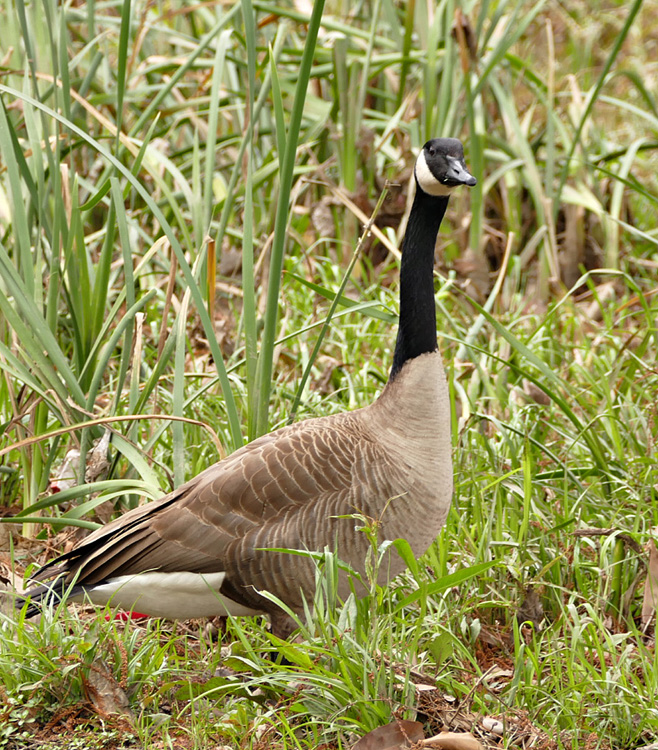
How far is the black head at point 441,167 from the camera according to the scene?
3.18m

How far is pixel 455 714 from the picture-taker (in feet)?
8.57

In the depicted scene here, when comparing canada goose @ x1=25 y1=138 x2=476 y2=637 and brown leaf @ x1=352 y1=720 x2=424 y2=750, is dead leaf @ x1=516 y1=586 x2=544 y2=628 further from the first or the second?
brown leaf @ x1=352 y1=720 x2=424 y2=750

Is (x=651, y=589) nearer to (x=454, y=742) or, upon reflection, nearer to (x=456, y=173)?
(x=454, y=742)

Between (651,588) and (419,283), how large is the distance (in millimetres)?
1262

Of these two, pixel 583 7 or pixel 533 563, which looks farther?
pixel 583 7

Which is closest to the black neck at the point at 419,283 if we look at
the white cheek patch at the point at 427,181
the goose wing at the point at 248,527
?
the white cheek patch at the point at 427,181

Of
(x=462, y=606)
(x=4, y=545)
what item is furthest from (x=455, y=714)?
(x=4, y=545)

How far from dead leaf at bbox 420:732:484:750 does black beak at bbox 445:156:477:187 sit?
5.46ft

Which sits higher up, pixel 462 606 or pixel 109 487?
pixel 109 487

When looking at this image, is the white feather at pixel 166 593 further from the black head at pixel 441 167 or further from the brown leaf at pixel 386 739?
the black head at pixel 441 167

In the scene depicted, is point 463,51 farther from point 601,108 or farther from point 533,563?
point 601,108

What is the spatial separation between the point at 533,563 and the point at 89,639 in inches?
60.1

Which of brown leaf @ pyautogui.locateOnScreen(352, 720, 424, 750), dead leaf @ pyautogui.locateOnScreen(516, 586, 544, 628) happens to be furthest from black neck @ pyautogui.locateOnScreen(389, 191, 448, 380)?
brown leaf @ pyautogui.locateOnScreen(352, 720, 424, 750)

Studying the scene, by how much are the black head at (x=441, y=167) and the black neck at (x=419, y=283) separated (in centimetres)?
6
